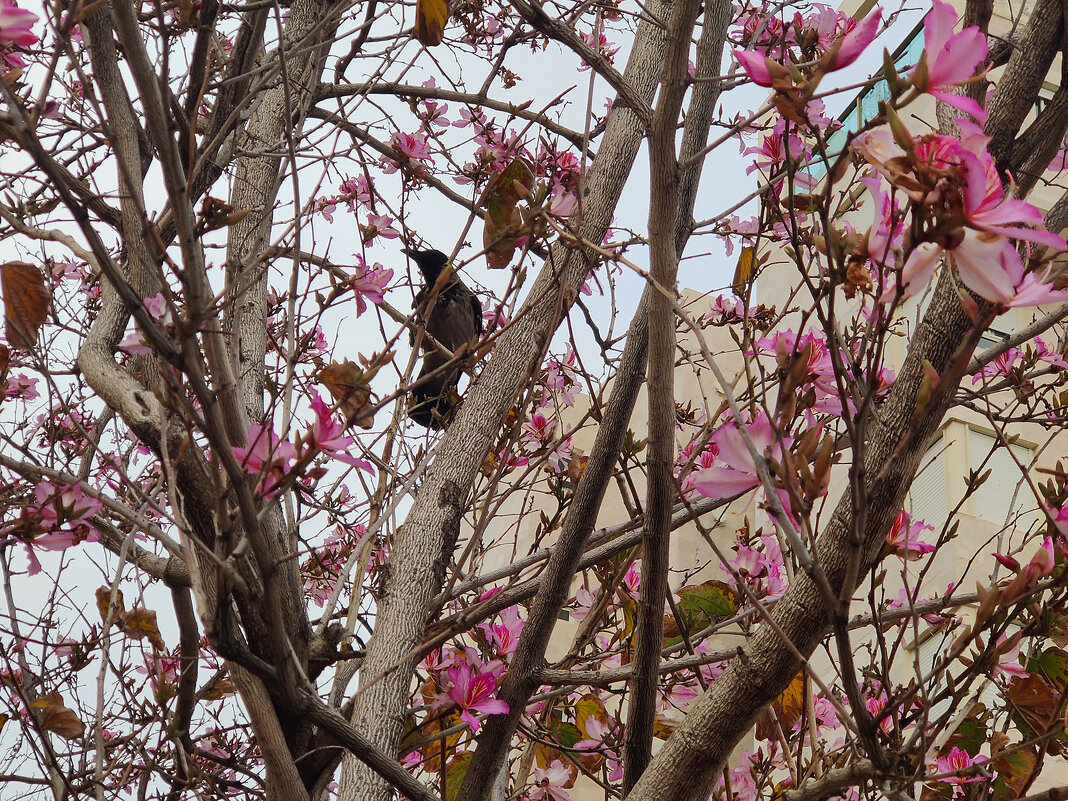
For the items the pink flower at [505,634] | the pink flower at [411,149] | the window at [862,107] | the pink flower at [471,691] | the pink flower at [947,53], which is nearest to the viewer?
the pink flower at [947,53]

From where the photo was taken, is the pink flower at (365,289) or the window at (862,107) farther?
the pink flower at (365,289)

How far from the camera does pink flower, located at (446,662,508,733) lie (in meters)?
1.79

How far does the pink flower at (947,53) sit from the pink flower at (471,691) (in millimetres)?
1287

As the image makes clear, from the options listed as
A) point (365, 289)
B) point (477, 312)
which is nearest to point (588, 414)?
point (365, 289)

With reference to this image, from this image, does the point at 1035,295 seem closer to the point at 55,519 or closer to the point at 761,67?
the point at 761,67

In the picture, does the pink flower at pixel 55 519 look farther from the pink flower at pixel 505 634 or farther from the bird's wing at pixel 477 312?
the bird's wing at pixel 477 312

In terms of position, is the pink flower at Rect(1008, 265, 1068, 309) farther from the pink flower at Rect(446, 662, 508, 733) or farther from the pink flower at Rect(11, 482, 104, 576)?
the pink flower at Rect(11, 482, 104, 576)

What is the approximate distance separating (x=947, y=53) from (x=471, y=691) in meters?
1.34

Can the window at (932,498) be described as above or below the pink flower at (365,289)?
above

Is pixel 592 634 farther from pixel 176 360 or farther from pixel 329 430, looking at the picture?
pixel 176 360

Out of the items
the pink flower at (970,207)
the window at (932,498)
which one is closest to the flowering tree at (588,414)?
the pink flower at (970,207)

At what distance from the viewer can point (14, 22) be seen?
1.27m

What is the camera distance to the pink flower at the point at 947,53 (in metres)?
0.94

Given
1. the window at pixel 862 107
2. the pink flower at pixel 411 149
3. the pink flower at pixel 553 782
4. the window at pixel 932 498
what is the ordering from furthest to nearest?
the window at pixel 932 498 → the pink flower at pixel 411 149 → the pink flower at pixel 553 782 → the window at pixel 862 107
